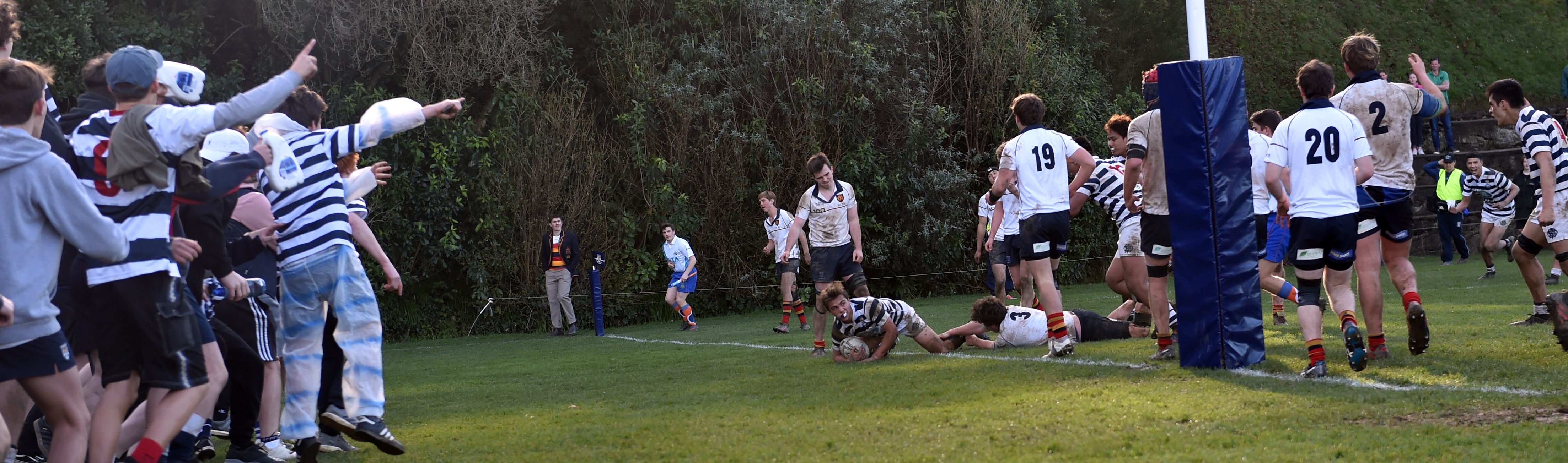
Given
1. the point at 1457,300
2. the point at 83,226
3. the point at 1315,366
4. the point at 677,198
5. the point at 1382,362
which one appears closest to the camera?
the point at 83,226

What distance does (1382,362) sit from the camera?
6516 mm

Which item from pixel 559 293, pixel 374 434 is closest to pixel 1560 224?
pixel 374 434

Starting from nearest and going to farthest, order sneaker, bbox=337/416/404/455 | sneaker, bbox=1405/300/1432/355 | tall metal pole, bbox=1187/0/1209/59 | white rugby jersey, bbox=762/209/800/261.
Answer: sneaker, bbox=337/416/404/455 → sneaker, bbox=1405/300/1432/355 → tall metal pole, bbox=1187/0/1209/59 → white rugby jersey, bbox=762/209/800/261

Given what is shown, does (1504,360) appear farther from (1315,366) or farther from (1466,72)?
(1466,72)

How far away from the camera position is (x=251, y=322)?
5.32 meters

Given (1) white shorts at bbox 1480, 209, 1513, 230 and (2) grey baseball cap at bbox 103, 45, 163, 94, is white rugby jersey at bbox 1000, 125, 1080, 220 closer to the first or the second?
(2) grey baseball cap at bbox 103, 45, 163, 94

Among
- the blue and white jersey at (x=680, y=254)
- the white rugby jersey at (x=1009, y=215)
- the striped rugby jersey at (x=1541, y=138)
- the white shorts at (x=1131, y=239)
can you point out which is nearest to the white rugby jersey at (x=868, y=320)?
the white shorts at (x=1131, y=239)

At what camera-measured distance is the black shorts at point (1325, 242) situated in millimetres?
6301

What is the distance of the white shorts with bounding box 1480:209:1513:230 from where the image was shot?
629 inches

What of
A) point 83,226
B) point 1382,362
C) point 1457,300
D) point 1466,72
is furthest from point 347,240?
point 1466,72

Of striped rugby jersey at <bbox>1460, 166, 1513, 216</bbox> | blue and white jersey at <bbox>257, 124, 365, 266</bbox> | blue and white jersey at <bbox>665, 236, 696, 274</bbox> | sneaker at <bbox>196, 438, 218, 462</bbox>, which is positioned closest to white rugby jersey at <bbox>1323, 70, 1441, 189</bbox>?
blue and white jersey at <bbox>257, 124, 365, 266</bbox>

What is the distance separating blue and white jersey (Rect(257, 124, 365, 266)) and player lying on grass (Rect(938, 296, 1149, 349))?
511 cm

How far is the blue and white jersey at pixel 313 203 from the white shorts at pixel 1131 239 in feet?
18.6

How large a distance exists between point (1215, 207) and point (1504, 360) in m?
1.67
